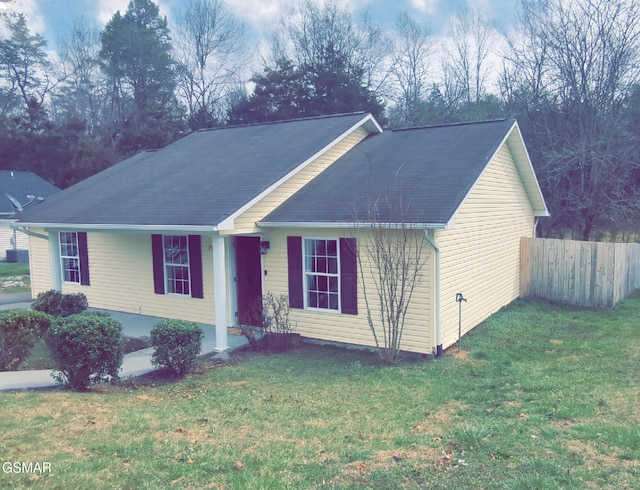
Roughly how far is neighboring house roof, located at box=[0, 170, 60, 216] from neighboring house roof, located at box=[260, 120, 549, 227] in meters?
23.3

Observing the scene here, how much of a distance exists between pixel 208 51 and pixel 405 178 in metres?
32.7

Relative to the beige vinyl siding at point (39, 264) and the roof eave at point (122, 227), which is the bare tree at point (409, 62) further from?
the roof eave at point (122, 227)

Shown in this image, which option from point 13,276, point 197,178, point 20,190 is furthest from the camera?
point 20,190

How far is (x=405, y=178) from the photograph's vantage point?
35.8ft

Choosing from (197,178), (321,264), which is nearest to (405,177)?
(321,264)

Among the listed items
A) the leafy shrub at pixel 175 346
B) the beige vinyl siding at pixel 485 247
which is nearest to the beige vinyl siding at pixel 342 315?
the beige vinyl siding at pixel 485 247

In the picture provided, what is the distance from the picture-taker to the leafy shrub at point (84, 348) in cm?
736

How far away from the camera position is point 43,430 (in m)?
5.61

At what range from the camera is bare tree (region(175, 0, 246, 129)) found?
127 feet

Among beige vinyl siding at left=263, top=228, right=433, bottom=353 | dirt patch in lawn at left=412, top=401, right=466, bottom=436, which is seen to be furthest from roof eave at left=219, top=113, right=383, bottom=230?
dirt patch in lawn at left=412, top=401, right=466, bottom=436

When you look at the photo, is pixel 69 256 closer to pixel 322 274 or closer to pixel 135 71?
pixel 322 274

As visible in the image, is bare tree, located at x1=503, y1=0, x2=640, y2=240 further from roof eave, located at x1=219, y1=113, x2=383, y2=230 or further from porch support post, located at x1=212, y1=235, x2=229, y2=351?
porch support post, located at x1=212, y1=235, x2=229, y2=351

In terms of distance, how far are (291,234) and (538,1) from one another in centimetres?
1842

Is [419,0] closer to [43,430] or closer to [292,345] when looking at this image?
[292,345]
